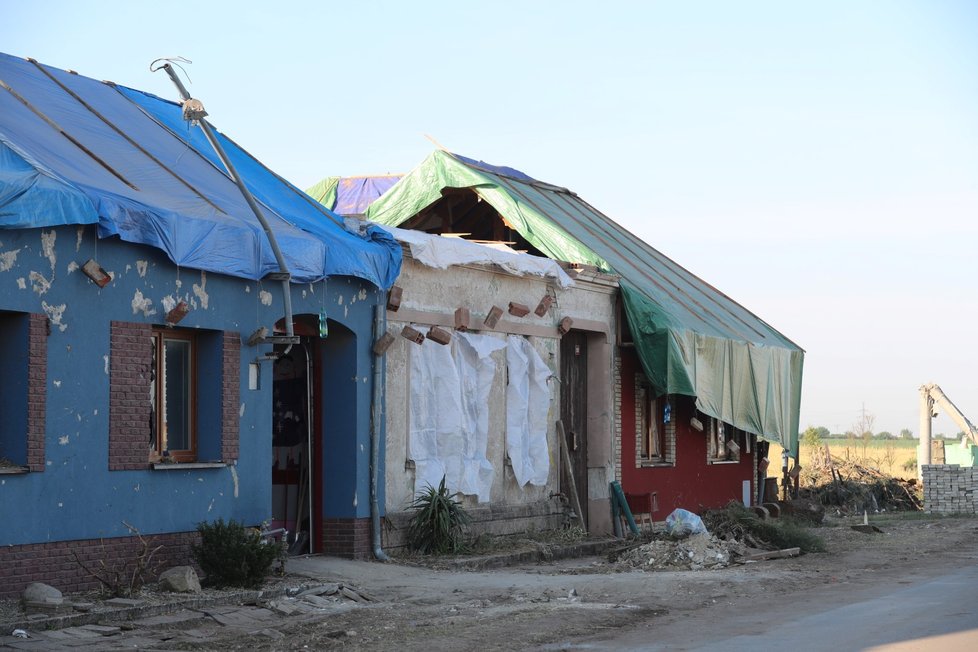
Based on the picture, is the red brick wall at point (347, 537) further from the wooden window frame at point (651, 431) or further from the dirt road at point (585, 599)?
the wooden window frame at point (651, 431)

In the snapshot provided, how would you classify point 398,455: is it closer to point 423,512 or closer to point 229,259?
point 423,512

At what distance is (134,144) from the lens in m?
14.3

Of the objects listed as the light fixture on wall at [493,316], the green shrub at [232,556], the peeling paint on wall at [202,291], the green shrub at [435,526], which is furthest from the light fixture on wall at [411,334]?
the green shrub at [232,556]

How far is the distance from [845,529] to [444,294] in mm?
10701

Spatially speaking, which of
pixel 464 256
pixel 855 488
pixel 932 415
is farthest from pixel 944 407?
pixel 464 256

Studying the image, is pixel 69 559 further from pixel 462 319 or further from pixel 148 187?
pixel 462 319

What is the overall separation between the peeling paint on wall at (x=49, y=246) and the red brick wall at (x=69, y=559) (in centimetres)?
259

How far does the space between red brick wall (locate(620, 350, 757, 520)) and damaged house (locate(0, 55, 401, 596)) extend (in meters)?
7.48

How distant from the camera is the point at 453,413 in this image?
1712cm

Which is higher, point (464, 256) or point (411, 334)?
point (464, 256)

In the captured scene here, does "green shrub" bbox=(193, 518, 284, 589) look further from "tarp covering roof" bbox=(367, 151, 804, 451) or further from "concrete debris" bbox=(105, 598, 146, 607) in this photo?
"tarp covering roof" bbox=(367, 151, 804, 451)

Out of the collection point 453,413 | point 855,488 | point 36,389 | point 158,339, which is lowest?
point 855,488

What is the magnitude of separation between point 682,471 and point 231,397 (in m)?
12.5

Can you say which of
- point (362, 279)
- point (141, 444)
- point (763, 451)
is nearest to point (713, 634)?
point (141, 444)
